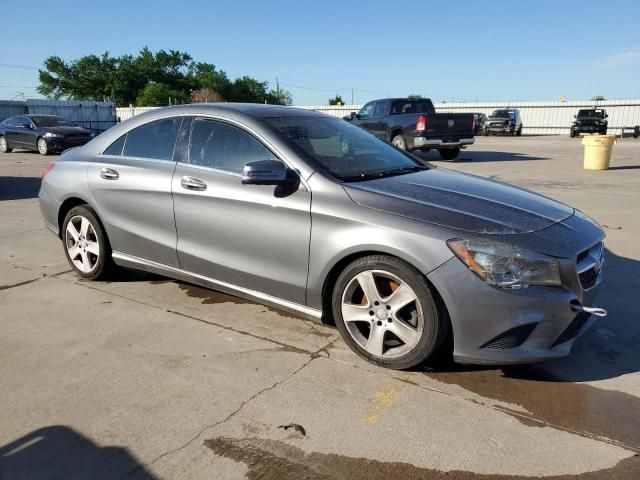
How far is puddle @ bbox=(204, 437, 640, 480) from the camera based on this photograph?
2.32m

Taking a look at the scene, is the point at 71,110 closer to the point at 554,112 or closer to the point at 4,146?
the point at 4,146

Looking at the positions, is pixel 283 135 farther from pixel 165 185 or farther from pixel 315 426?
pixel 315 426

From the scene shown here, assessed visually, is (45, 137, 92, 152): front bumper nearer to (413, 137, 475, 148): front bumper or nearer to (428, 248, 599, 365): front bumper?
(413, 137, 475, 148): front bumper

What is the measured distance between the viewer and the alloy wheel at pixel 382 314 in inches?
121

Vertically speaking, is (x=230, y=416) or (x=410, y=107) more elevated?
(x=410, y=107)

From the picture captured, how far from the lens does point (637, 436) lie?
2619mm

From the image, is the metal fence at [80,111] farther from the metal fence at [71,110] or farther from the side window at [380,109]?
the side window at [380,109]

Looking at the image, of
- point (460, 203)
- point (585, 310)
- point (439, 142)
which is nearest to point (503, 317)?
point (585, 310)

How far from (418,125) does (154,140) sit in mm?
12063

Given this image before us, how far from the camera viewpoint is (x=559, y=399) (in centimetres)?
295

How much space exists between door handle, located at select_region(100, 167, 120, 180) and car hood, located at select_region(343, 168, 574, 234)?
2173mm

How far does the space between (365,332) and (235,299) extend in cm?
147

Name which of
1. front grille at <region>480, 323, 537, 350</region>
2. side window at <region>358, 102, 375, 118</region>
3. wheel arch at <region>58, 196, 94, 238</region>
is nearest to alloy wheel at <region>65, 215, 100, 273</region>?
wheel arch at <region>58, 196, 94, 238</region>

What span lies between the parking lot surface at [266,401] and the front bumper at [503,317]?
0.88 feet
